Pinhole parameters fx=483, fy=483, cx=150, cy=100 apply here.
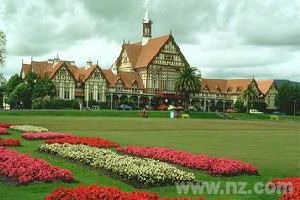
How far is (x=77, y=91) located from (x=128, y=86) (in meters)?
13.2

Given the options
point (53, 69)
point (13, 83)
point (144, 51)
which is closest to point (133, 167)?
point (13, 83)

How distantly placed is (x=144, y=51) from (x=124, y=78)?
12.7 m

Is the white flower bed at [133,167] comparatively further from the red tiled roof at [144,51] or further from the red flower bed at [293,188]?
the red tiled roof at [144,51]

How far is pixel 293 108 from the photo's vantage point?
13662 centimetres

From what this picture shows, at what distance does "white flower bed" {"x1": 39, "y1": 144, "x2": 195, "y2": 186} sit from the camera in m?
15.2

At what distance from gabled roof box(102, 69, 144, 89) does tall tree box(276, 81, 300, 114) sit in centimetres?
4273

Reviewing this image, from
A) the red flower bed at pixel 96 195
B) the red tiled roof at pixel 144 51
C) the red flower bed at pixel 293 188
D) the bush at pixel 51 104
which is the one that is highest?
the red tiled roof at pixel 144 51

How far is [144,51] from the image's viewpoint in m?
130

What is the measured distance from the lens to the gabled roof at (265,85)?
14975cm

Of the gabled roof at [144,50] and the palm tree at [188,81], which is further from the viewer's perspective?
the gabled roof at [144,50]

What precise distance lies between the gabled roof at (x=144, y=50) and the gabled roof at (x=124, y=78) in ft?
12.5

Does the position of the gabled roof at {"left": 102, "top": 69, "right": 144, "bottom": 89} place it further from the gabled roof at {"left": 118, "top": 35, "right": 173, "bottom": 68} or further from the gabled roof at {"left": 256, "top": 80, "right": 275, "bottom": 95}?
the gabled roof at {"left": 256, "top": 80, "right": 275, "bottom": 95}

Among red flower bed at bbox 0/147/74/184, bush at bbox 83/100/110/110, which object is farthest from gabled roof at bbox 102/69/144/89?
red flower bed at bbox 0/147/74/184

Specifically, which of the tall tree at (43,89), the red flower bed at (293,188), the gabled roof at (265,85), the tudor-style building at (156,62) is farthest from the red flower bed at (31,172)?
the gabled roof at (265,85)
